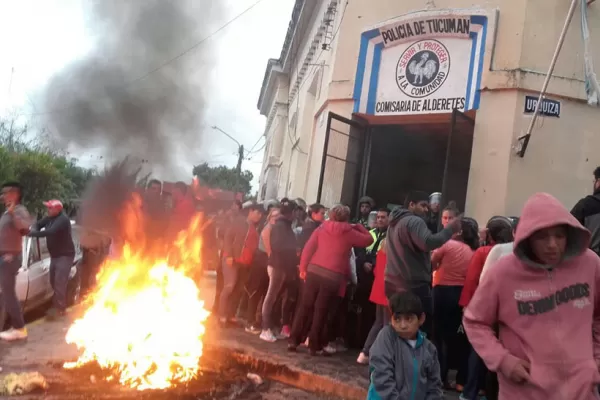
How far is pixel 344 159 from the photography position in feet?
34.0

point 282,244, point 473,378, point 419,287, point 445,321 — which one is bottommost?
point 473,378

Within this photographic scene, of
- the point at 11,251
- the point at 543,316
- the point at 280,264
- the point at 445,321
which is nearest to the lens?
the point at 543,316

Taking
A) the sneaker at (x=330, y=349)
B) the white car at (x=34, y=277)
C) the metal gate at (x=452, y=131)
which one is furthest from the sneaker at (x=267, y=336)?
the metal gate at (x=452, y=131)

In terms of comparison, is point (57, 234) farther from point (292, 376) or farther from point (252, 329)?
point (292, 376)

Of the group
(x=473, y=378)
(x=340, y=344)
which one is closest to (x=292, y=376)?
(x=340, y=344)

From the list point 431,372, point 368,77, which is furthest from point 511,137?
point 431,372

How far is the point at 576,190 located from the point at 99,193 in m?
7.94

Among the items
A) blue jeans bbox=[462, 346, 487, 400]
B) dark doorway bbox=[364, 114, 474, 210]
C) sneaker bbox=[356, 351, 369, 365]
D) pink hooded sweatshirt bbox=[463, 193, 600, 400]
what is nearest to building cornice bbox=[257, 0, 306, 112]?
dark doorway bbox=[364, 114, 474, 210]

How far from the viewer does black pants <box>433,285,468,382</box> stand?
519 centimetres

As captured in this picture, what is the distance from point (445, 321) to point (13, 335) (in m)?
4.63

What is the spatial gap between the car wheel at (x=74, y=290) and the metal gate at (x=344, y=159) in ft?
15.0

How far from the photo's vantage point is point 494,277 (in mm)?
2504

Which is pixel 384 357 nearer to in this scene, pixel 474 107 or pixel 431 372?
pixel 431 372

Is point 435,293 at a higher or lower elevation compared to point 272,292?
higher
